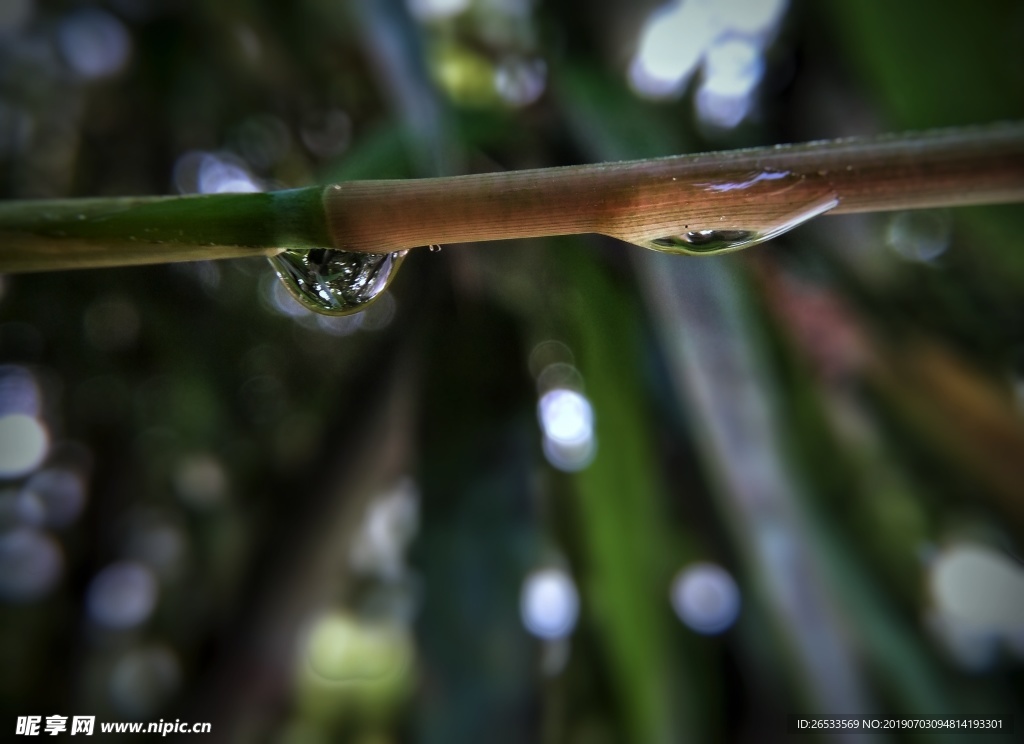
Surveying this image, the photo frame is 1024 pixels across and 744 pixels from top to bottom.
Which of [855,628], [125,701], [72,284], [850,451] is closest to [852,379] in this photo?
[850,451]

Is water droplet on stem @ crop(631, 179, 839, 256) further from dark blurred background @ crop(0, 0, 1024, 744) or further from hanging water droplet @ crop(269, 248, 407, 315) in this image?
dark blurred background @ crop(0, 0, 1024, 744)

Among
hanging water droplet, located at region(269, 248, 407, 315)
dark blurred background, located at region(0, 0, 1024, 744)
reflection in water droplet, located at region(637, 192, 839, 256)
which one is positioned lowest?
reflection in water droplet, located at region(637, 192, 839, 256)

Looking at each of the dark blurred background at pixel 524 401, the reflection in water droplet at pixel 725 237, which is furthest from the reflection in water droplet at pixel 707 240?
the dark blurred background at pixel 524 401

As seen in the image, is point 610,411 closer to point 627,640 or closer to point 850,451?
point 627,640

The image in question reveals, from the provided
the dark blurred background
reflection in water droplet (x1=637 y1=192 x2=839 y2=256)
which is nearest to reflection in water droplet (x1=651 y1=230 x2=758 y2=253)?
reflection in water droplet (x1=637 y1=192 x2=839 y2=256)

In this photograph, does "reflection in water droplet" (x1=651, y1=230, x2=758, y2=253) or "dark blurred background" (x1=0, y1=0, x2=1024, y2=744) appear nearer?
"reflection in water droplet" (x1=651, y1=230, x2=758, y2=253)

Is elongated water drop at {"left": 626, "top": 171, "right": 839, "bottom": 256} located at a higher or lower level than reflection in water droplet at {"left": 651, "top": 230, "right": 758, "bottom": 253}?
lower

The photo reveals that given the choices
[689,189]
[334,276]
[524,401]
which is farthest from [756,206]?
[524,401]

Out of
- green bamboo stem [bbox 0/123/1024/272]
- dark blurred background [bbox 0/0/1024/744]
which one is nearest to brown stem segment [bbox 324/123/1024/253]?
green bamboo stem [bbox 0/123/1024/272]
